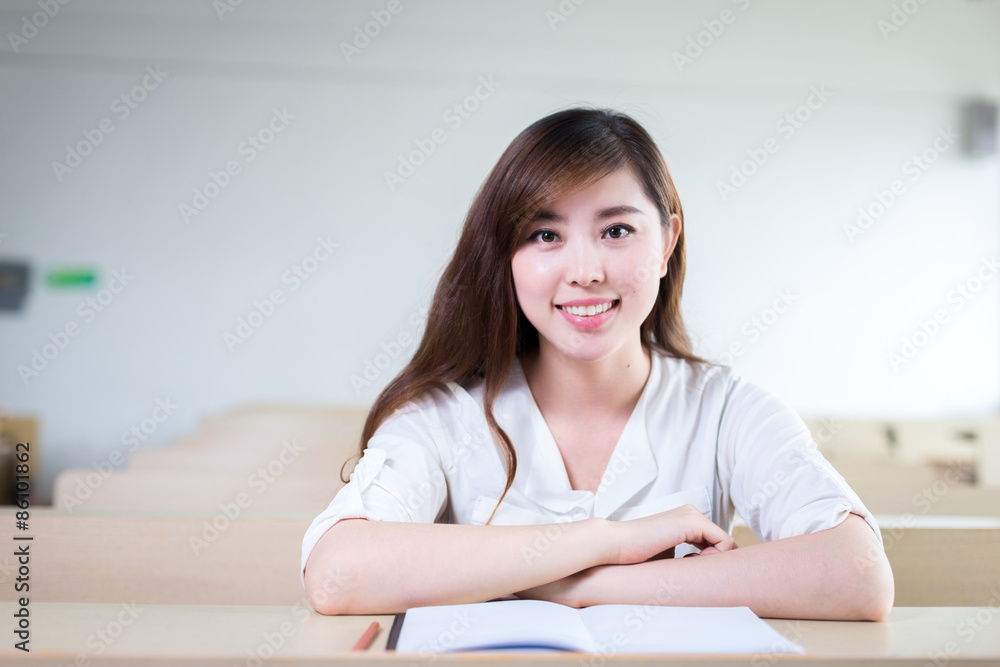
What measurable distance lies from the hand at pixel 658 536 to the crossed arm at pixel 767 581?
18 millimetres

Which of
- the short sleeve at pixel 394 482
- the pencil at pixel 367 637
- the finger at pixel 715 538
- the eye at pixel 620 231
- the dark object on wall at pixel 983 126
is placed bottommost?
the pencil at pixel 367 637

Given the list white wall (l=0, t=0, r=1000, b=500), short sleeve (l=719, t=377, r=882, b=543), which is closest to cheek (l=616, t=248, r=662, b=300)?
short sleeve (l=719, t=377, r=882, b=543)

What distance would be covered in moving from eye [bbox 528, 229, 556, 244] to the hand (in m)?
0.46

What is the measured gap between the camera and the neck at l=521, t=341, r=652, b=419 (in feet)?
4.19

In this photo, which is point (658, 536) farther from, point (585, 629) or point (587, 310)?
point (587, 310)

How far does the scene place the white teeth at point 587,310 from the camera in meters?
1.15

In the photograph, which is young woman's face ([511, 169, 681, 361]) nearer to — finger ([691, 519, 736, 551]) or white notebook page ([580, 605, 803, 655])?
finger ([691, 519, 736, 551])

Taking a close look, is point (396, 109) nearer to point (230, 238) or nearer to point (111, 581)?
point (230, 238)

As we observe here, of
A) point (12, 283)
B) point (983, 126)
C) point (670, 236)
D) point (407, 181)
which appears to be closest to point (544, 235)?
point (670, 236)

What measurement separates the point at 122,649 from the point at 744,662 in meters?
0.53

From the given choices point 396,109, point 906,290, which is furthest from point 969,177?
point 396,109

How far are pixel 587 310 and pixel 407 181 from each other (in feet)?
14.1

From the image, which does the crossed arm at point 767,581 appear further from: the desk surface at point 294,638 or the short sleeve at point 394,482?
the short sleeve at point 394,482

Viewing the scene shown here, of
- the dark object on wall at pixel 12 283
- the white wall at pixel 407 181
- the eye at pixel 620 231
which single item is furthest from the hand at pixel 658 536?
the dark object on wall at pixel 12 283
